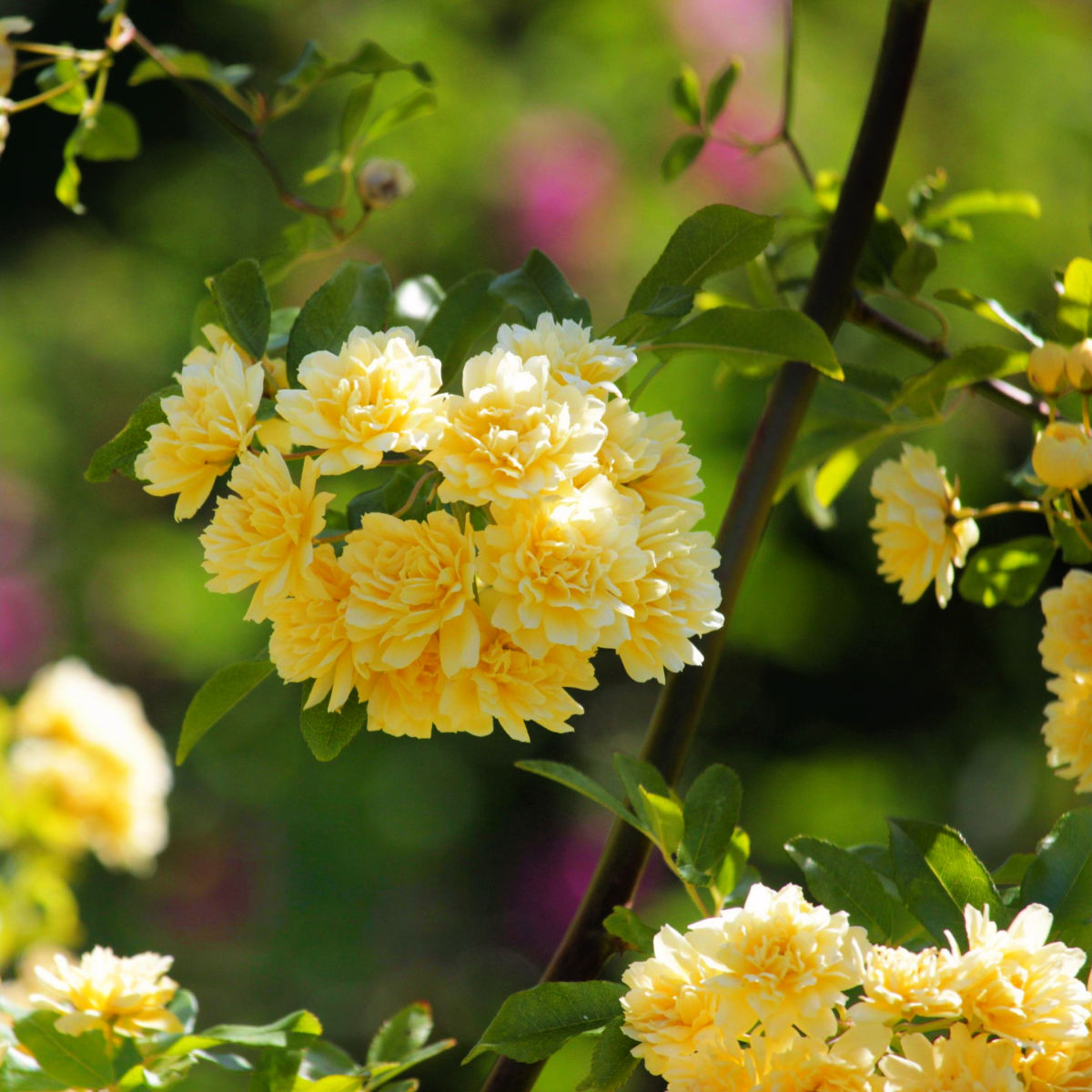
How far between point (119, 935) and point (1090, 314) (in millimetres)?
1752

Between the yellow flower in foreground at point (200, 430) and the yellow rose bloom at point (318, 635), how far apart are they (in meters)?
0.04

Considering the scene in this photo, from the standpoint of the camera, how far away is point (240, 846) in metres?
1.86

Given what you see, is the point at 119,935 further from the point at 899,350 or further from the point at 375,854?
the point at 899,350

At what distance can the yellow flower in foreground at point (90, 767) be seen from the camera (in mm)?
860

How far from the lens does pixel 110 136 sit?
56 cm

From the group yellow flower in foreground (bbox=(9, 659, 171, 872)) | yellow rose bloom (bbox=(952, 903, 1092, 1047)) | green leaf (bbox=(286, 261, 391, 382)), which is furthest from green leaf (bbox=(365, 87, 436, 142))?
yellow flower in foreground (bbox=(9, 659, 171, 872))

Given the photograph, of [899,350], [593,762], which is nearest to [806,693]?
[593,762]

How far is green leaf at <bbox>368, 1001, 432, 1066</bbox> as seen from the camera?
419 mm

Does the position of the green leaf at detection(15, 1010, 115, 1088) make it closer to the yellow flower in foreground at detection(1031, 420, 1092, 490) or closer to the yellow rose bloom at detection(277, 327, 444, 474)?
the yellow rose bloom at detection(277, 327, 444, 474)

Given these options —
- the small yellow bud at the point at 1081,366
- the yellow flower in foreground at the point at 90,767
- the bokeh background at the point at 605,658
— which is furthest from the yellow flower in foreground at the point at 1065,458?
the bokeh background at the point at 605,658

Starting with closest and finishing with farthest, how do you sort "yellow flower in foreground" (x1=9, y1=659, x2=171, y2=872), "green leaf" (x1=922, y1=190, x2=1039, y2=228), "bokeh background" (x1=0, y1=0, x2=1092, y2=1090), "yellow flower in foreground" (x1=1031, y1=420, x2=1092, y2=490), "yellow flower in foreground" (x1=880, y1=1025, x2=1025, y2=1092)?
"yellow flower in foreground" (x1=880, y1=1025, x2=1025, y2=1092)
"yellow flower in foreground" (x1=1031, y1=420, x2=1092, y2=490)
"green leaf" (x1=922, y1=190, x2=1039, y2=228)
"yellow flower in foreground" (x1=9, y1=659, x2=171, y2=872)
"bokeh background" (x1=0, y1=0, x2=1092, y2=1090)

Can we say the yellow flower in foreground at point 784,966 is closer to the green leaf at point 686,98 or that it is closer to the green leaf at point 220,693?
the green leaf at point 220,693

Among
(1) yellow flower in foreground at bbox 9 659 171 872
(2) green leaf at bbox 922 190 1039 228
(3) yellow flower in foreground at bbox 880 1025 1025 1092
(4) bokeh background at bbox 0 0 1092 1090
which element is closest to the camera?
(3) yellow flower in foreground at bbox 880 1025 1025 1092

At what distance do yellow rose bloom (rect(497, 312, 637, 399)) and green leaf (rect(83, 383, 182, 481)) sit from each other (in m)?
0.09
